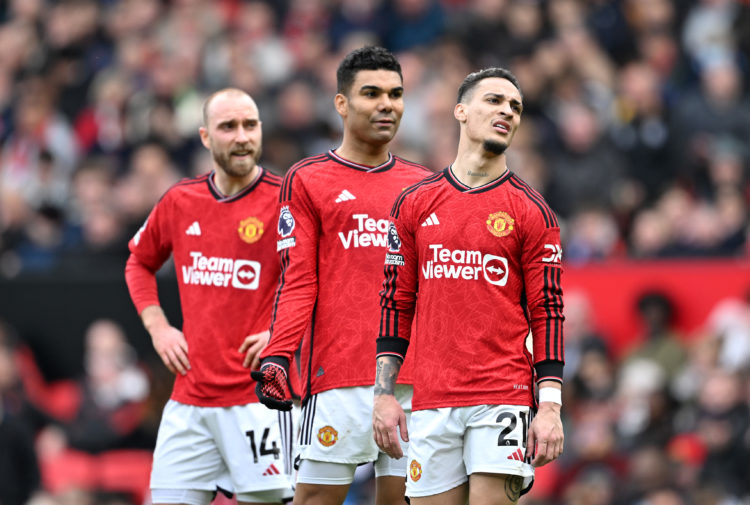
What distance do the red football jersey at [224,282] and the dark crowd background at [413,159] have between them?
365 centimetres

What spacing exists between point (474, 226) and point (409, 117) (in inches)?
394

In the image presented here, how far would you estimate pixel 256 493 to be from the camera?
26.3ft

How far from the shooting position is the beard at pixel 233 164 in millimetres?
8070

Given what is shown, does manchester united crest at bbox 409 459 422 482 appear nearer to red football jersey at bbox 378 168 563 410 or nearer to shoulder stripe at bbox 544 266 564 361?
red football jersey at bbox 378 168 563 410

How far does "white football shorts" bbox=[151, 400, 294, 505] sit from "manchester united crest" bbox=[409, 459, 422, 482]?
5.07 feet

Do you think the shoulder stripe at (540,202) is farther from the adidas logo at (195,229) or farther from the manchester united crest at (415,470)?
the adidas logo at (195,229)

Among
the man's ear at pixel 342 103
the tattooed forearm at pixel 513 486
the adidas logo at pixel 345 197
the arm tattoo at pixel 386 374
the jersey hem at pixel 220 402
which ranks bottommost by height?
the tattooed forearm at pixel 513 486

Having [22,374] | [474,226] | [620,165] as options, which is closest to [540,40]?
[620,165]

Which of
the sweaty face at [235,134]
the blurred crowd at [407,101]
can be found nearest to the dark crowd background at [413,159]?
the blurred crowd at [407,101]

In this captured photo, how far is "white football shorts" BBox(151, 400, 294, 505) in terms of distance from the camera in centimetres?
802

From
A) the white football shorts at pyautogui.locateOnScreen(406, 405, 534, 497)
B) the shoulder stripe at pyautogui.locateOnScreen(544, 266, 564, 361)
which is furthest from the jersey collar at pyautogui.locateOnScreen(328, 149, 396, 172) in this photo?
the white football shorts at pyautogui.locateOnScreen(406, 405, 534, 497)

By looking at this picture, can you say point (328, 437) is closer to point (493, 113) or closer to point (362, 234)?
point (362, 234)

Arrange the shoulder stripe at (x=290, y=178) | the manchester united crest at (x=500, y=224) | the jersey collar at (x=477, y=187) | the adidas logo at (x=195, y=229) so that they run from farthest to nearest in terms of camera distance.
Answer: the adidas logo at (x=195, y=229), the shoulder stripe at (x=290, y=178), the jersey collar at (x=477, y=187), the manchester united crest at (x=500, y=224)

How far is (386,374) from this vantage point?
672 cm
